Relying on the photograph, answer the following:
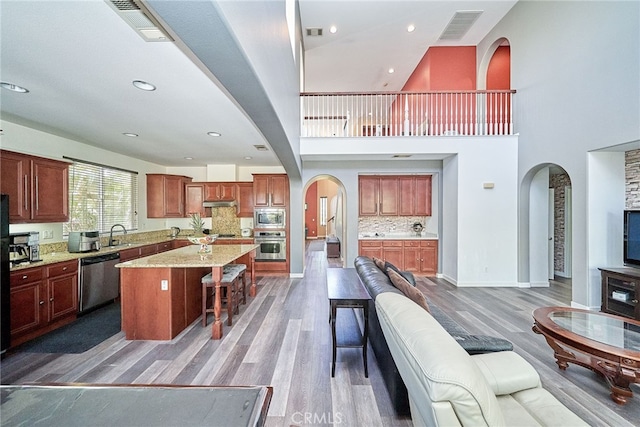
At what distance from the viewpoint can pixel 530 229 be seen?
16.4 ft

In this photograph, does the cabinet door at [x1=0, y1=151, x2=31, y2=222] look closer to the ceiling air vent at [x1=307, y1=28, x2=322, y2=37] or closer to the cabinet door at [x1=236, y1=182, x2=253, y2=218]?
the cabinet door at [x1=236, y1=182, x2=253, y2=218]

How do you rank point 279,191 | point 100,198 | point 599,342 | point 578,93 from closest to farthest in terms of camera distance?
point 599,342
point 578,93
point 100,198
point 279,191

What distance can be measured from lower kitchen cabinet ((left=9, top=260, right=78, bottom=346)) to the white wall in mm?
7099

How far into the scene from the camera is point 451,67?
6199mm

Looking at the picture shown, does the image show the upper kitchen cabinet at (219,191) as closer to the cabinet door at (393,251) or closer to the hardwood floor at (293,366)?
the hardwood floor at (293,366)

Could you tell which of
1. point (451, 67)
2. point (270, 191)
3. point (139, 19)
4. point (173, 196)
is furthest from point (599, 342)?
point (173, 196)

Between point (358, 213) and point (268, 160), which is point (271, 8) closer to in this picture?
point (268, 160)

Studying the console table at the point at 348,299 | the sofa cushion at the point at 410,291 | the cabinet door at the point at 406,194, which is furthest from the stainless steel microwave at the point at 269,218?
the sofa cushion at the point at 410,291

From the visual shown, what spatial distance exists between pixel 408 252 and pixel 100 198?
6.37 metres

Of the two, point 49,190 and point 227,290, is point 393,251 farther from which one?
point 49,190

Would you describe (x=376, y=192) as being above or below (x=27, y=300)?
above

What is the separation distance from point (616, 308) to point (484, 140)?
3203 millimetres

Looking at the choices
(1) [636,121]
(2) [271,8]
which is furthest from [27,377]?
(1) [636,121]

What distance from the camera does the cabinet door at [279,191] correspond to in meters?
6.04
